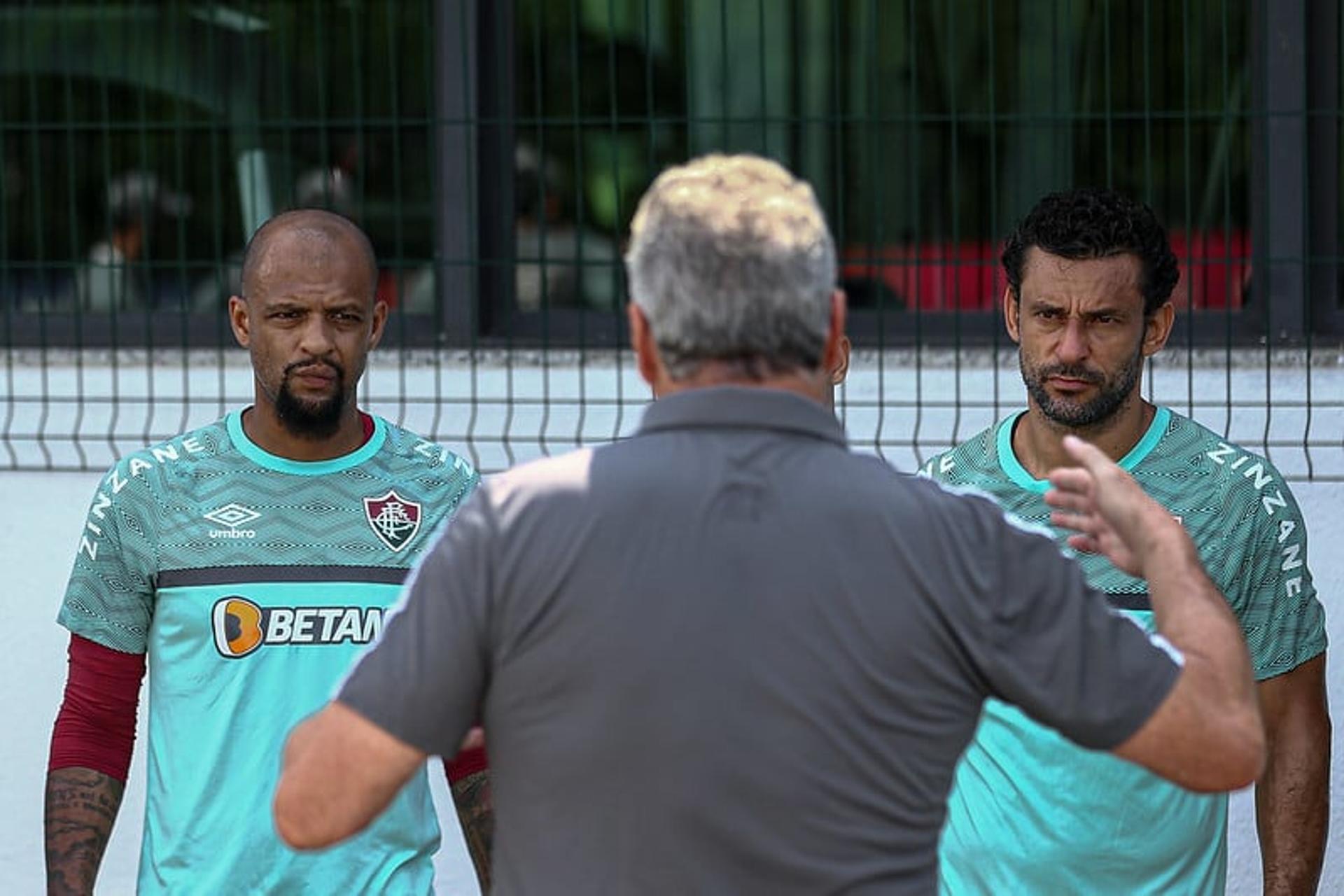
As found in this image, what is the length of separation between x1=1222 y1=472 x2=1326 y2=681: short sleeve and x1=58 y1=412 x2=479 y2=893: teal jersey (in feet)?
3.96

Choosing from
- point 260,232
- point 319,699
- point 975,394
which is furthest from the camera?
point 975,394

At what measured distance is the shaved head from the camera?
3668mm

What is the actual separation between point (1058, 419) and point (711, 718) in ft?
5.31

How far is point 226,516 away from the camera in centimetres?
357

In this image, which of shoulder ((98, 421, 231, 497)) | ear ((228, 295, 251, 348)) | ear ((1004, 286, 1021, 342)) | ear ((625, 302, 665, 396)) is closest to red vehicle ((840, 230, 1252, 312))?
ear ((1004, 286, 1021, 342))

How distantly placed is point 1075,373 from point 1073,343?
5cm

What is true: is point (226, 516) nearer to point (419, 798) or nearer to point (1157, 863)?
point (419, 798)

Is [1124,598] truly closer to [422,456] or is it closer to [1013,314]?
[1013,314]

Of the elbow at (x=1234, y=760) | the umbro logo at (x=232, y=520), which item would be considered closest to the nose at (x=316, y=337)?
the umbro logo at (x=232, y=520)

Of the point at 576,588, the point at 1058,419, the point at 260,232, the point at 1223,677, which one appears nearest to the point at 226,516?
the point at 260,232

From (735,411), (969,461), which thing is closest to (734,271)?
(735,411)

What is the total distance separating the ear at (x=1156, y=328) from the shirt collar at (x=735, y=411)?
1.63 m

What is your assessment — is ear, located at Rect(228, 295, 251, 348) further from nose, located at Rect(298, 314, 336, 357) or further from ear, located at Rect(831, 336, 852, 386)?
ear, located at Rect(831, 336, 852, 386)

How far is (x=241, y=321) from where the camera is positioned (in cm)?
373
